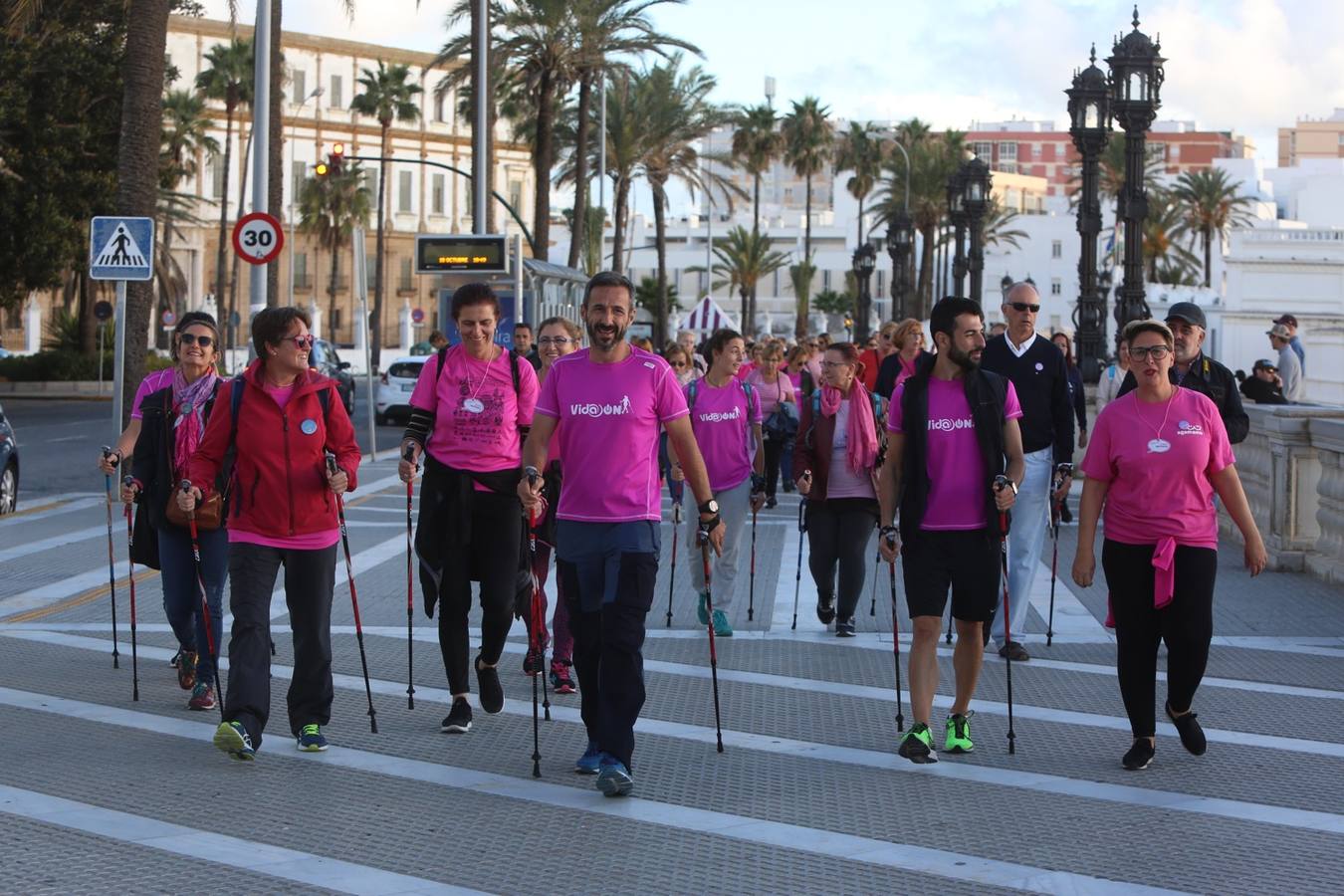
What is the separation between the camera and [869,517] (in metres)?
11.6

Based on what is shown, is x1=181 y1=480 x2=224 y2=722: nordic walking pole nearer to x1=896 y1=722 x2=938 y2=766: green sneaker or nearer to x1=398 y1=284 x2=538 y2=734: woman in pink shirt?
x1=398 y1=284 x2=538 y2=734: woman in pink shirt

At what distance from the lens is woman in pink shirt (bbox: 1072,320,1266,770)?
7863 millimetres

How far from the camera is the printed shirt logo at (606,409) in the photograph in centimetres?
737

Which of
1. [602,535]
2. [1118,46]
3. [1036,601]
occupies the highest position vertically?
[1118,46]

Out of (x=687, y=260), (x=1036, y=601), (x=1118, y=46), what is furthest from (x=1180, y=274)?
(x=1036, y=601)

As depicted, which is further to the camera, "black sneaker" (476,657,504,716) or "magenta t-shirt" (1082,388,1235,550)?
"black sneaker" (476,657,504,716)

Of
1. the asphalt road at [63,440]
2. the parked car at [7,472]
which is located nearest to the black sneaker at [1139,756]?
the parked car at [7,472]

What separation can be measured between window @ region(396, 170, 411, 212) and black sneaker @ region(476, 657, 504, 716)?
9815 cm

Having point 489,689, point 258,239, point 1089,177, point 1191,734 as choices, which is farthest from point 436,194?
point 1191,734

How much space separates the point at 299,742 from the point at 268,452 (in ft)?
4.10

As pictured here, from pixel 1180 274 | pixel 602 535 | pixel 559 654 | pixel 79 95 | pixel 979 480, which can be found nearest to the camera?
pixel 602 535

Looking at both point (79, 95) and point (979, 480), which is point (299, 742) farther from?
point (79, 95)

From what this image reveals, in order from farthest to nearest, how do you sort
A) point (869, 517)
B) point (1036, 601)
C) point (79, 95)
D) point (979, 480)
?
point (79, 95) < point (1036, 601) < point (869, 517) < point (979, 480)

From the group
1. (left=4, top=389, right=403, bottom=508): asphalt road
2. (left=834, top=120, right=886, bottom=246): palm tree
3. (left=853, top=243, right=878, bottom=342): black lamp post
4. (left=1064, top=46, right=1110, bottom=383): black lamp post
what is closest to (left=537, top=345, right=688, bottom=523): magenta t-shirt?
(left=4, top=389, right=403, bottom=508): asphalt road
